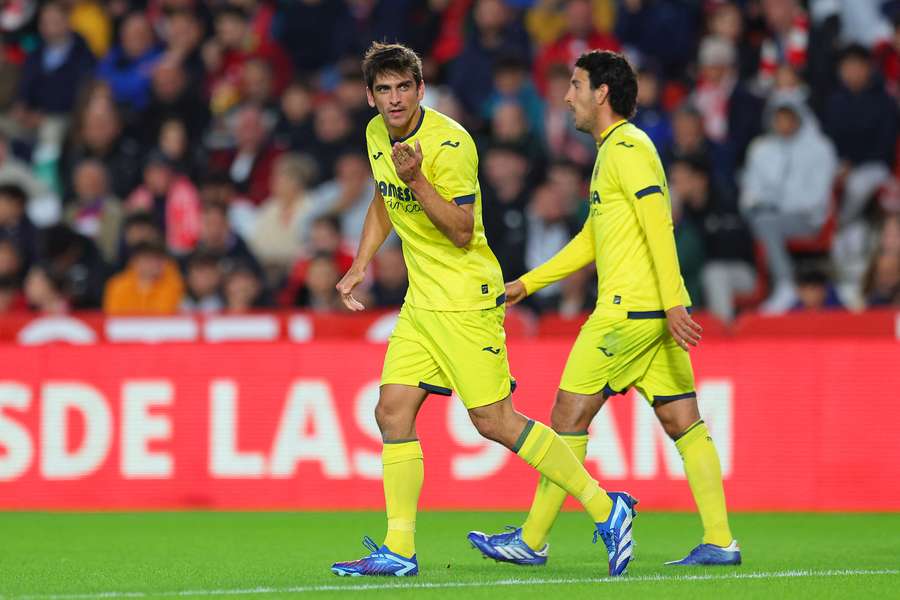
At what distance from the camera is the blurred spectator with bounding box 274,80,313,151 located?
15.7m

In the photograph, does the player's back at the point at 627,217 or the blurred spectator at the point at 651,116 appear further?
the blurred spectator at the point at 651,116

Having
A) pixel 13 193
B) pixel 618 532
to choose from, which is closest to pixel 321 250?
pixel 13 193

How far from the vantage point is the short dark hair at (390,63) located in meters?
7.14

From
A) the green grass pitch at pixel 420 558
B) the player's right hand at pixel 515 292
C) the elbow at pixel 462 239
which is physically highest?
the elbow at pixel 462 239

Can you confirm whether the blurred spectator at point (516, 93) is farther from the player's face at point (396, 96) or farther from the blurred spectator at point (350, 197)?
the player's face at point (396, 96)

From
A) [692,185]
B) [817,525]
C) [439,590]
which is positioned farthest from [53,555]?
[692,185]

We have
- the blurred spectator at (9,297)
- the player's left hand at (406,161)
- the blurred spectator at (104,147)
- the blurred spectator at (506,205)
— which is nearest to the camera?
the player's left hand at (406,161)

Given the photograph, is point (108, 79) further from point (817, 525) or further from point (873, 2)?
point (817, 525)

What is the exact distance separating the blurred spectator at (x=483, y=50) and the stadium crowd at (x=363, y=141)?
0.02 meters

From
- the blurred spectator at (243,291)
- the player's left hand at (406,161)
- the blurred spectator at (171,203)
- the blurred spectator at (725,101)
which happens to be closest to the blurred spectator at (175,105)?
the blurred spectator at (171,203)

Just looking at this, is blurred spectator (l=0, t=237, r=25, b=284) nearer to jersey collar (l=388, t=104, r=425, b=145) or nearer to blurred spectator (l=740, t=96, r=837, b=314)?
blurred spectator (l=740, t=96, r=837, b=314)

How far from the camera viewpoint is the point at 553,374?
11.5 m

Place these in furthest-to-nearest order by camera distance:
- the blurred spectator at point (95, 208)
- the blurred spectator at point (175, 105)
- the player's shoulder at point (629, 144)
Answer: the blurred spectator at point (175, 105) → the blurred spectator at point (95, 208) → the player's shoulder at point (629, 144)

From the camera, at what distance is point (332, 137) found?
1534 cm
